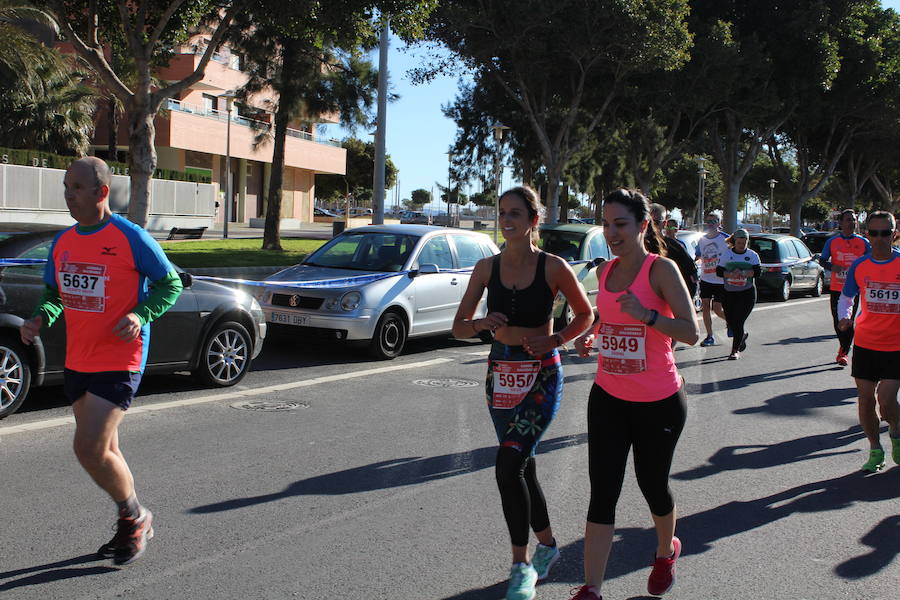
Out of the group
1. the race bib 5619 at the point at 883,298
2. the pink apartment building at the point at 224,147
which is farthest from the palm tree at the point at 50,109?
the race bib 5619 at the point at 883,298

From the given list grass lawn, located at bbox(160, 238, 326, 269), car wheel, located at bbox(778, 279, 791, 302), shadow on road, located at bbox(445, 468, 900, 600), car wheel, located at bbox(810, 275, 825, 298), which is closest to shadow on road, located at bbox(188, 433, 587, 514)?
shadow on road, located at bbox(445, 468, 900, 600)

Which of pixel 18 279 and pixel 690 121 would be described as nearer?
pixel 18 279

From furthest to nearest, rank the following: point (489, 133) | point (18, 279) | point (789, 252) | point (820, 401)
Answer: point (489, 133), point (789, 252), point (820, 401), point (18, 279)

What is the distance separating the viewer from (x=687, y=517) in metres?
5.20

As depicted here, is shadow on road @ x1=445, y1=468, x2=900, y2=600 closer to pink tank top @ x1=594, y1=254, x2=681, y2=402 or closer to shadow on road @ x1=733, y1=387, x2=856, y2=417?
pink tank top @ x1=594, y1=254, x2=681, y2=402

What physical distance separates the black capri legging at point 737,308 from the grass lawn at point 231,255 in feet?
38.0

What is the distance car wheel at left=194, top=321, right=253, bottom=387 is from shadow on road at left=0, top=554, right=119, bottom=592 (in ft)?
13.7

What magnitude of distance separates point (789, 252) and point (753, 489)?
17.8 metres

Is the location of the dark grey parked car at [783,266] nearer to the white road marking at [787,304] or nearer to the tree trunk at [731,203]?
the white road marking at [787,304]

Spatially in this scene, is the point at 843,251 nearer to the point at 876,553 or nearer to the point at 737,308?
the point at 737,308

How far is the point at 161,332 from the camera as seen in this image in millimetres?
7770

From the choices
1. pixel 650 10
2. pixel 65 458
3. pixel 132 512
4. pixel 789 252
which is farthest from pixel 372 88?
pixel 132 512

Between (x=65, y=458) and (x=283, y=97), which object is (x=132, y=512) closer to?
(x=65, y=458)

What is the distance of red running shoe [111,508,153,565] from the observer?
4.16 metres
